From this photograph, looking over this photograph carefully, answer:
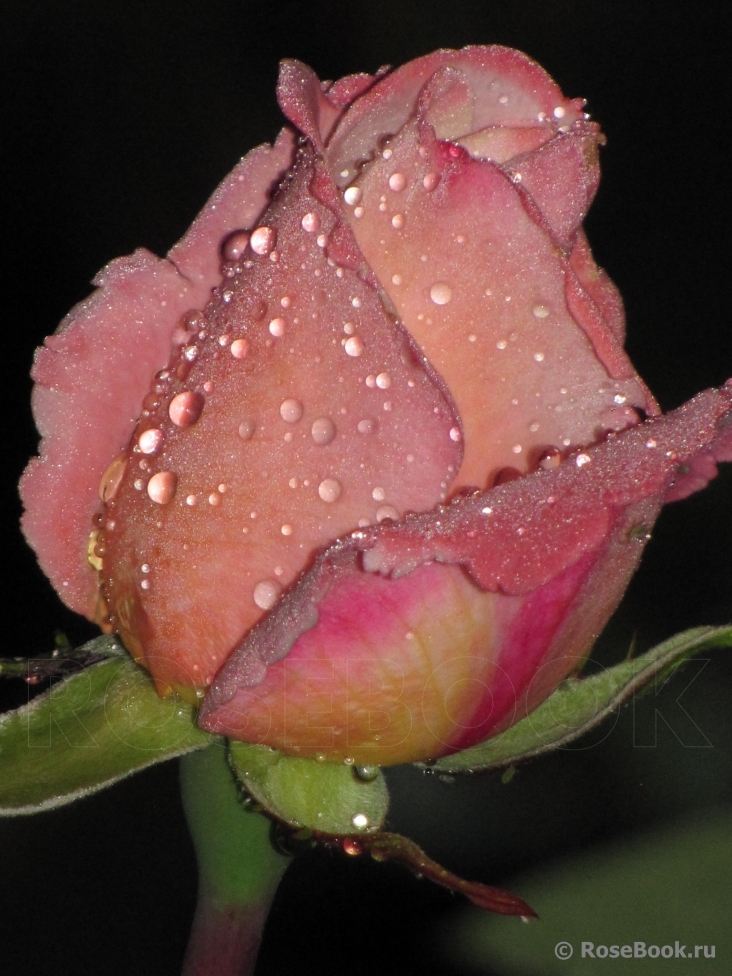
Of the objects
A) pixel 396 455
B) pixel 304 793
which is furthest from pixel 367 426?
pixel 304 793

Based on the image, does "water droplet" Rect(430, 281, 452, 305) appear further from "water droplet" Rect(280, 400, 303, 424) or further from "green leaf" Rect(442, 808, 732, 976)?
"green leaf" Rect(442, 808, 732, 976)

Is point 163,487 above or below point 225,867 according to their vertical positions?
above

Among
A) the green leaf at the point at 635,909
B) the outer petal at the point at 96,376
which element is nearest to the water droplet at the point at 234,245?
the outer petal at the point at 96,376

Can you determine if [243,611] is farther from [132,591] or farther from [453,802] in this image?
[453,802]

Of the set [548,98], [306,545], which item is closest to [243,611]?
[306,545]

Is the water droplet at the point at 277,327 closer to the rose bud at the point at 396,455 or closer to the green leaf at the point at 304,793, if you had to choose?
the rose bud at the point at 396,455

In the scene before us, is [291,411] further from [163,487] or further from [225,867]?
[225,867]

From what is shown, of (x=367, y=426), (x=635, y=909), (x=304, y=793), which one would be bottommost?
(x=635, y=909)
